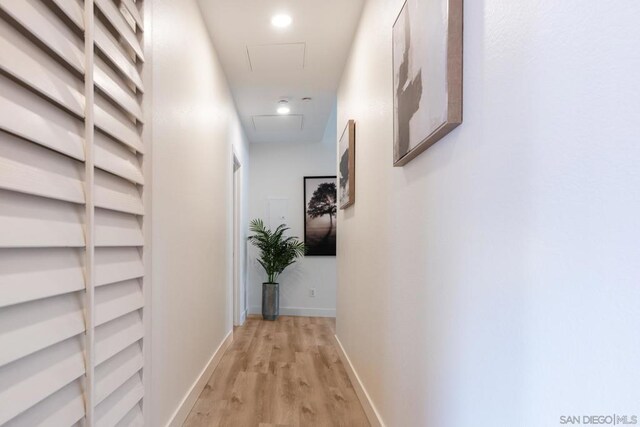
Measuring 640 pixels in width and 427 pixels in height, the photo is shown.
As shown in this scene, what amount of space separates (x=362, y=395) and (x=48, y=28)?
7.05 feet

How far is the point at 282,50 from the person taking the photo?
2.42 m

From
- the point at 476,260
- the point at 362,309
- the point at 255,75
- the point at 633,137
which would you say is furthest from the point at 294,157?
the point at 633,137

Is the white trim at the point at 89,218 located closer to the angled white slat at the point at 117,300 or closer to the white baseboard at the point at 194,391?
the angled white slat at the point at 117,300

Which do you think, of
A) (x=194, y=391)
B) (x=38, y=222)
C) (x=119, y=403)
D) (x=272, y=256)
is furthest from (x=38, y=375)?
(x=272, y=256)

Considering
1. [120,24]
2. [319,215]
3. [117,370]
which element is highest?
[120,24]

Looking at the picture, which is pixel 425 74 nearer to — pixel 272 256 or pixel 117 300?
pixel 117 300

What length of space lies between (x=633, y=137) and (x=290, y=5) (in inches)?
79.2

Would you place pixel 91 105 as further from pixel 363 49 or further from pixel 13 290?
pixel 363 49

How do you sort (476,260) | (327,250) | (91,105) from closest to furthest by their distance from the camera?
(476,260)
(91,105)
(327,250)

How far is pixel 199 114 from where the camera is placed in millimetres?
2061

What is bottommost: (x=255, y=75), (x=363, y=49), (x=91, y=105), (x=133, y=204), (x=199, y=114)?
(x=133, y=204)

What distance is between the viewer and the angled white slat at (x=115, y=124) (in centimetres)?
95

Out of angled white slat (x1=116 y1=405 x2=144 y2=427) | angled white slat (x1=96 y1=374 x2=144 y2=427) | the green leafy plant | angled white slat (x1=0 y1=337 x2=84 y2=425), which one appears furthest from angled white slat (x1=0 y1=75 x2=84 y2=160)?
the green leafy plant

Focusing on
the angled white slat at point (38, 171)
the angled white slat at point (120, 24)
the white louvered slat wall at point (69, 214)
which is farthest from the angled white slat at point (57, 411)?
the angled white slat at point (120, 24)
